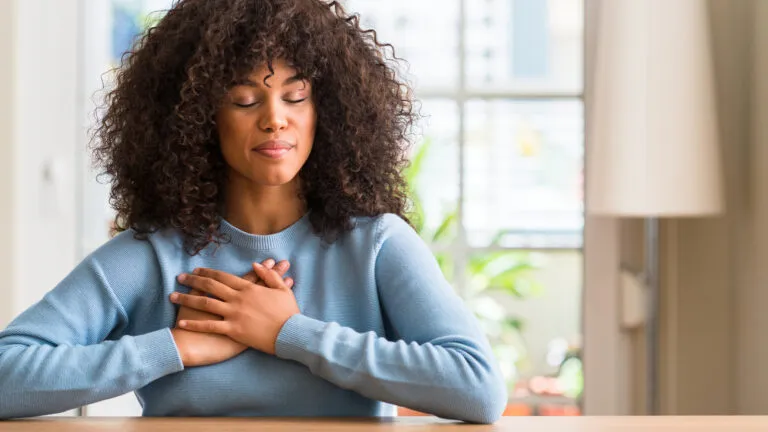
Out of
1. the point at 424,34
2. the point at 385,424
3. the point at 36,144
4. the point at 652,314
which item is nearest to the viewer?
the point at 385,424

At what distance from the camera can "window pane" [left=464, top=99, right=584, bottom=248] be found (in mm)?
3010

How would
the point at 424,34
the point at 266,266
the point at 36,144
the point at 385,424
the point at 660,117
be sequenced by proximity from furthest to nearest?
the point at 424,34
the point at 36,144
the point at 660,117
the point at 266,266
the point at 385,424

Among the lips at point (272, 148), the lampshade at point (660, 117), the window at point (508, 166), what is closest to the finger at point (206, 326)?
the lips at point (272, 148)

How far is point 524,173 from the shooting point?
3.05 m

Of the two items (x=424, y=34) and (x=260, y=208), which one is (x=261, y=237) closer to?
(x=260, y=208)

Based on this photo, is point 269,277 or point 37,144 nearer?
point 269,277

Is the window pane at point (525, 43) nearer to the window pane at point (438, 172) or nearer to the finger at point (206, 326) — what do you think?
the window pane at point (438, 172)

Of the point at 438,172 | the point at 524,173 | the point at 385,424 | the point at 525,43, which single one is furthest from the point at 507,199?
the point at 385,424

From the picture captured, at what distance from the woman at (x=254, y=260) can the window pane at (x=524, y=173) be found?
1.52m

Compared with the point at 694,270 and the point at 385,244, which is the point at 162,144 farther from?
the point at 694,270

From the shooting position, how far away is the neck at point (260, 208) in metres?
1.44

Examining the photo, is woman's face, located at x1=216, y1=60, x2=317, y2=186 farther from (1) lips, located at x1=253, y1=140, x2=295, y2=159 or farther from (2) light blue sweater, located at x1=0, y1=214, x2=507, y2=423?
(2) light blue sweater, located at x1=0, y1=214, x2=507, y2=423

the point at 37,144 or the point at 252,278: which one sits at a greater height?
the point at 37,144

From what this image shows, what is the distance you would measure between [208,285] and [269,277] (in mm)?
80
